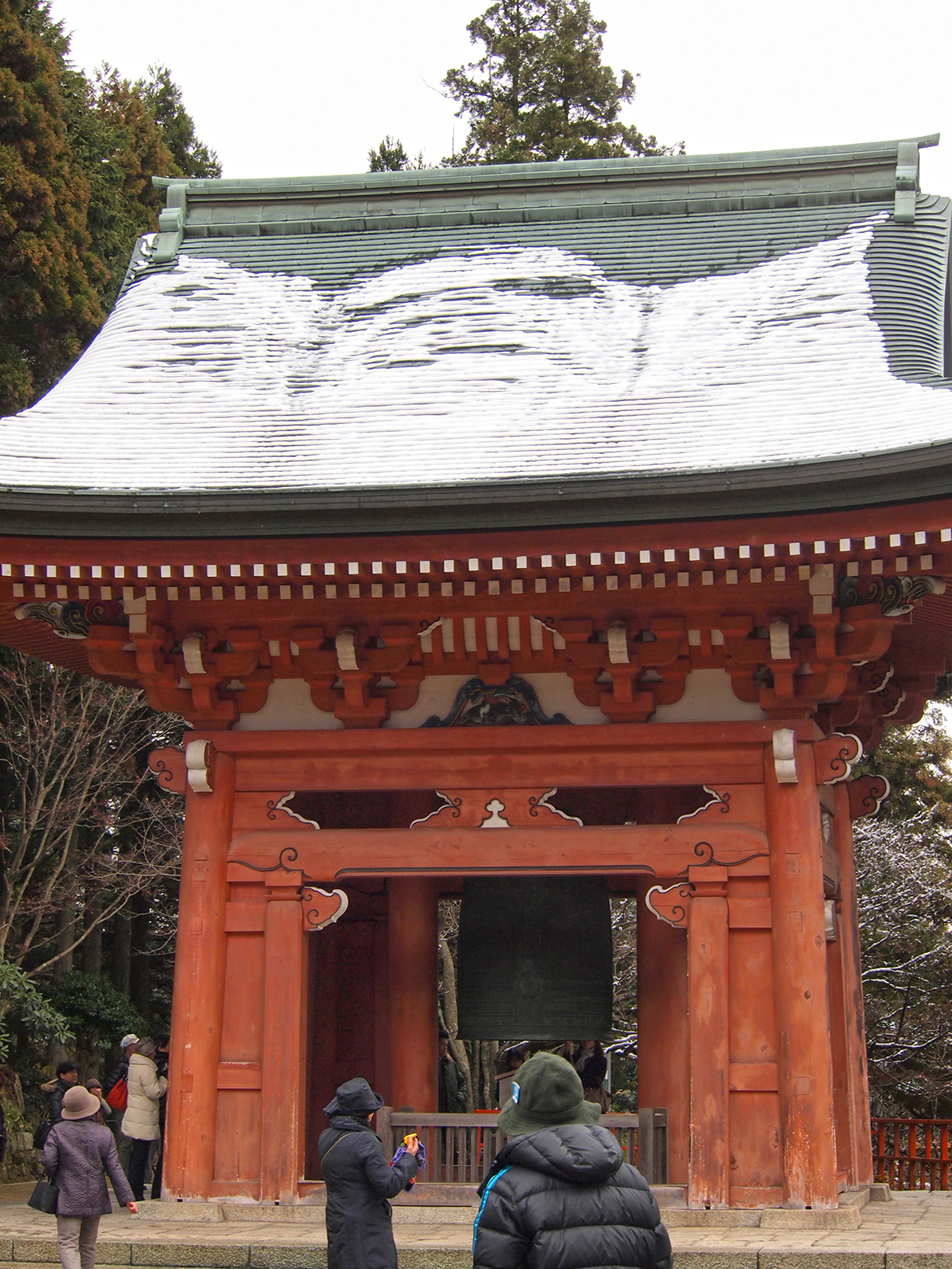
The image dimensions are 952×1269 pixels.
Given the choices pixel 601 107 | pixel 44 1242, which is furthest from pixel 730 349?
pixel 601 107

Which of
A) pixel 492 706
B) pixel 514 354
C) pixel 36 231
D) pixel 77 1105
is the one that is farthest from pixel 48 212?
pixel 77 1105

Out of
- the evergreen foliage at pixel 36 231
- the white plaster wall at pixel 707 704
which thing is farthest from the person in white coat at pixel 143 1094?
the evergreen foliage at pixel 36 231

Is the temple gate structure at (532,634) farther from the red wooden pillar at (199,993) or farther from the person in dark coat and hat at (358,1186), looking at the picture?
the person in dark coat and hat at (358,1186)

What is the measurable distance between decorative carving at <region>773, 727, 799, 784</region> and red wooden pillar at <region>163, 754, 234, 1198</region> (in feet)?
12.9

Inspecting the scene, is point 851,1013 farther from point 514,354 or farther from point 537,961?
point 514,354

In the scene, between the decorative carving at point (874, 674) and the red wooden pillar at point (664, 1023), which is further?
the decorative carving at point (874, 674)

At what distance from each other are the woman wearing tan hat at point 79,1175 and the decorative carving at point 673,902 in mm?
3818

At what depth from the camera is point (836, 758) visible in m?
9.56

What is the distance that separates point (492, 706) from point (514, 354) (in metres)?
3.26

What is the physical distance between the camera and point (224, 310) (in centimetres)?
1277

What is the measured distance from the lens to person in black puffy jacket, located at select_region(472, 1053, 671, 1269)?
360cm

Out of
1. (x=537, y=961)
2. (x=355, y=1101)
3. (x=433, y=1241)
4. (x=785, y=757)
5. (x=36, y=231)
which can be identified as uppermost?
(x=36, y=231)

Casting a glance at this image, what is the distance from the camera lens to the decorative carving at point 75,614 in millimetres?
9734

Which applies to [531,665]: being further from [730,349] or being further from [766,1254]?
[766,1254]
